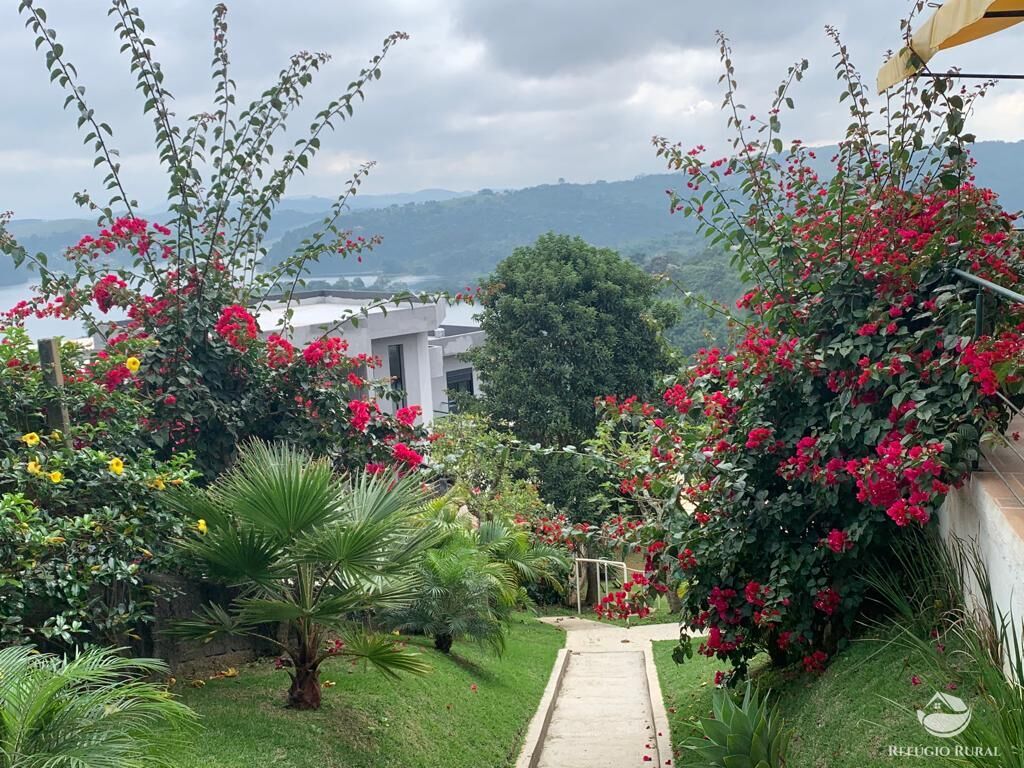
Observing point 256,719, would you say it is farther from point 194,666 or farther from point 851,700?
point 851,700

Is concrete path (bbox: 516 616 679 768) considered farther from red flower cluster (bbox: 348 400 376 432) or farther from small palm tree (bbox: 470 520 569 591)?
red flower cluster (bbox: 348 400 376 432)

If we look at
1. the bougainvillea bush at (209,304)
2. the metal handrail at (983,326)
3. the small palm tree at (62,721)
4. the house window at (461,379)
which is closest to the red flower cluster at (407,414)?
the bougainvillea bush at (209,304)

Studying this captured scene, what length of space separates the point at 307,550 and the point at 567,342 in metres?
18.3

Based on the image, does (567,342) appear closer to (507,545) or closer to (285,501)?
(507,545)

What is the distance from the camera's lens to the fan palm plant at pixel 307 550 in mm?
6012

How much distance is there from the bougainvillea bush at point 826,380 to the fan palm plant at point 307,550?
188 cm

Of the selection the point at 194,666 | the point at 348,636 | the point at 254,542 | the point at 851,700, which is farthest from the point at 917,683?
the point at 194,666

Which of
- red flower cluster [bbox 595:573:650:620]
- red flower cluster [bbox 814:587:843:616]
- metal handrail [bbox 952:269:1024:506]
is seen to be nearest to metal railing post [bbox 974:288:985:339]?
metal handrail [bbox 952:269:1024:506]

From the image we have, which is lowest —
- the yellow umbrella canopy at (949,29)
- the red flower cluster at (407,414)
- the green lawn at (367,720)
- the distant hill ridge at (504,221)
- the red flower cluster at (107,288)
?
the green lawn at (367,720)

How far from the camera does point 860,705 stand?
5.15 m

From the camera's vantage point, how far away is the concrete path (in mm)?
7691

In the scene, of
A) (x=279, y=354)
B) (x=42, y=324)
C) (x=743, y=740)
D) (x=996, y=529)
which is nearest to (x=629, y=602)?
(x=743, y=740)

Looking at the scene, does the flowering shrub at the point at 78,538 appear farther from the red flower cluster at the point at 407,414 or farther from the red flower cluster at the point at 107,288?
the red flower cluster at the point at 407,414

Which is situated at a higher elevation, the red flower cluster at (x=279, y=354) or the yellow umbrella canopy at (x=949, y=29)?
the yellow umbrella canopy at (x=949, y=29)
